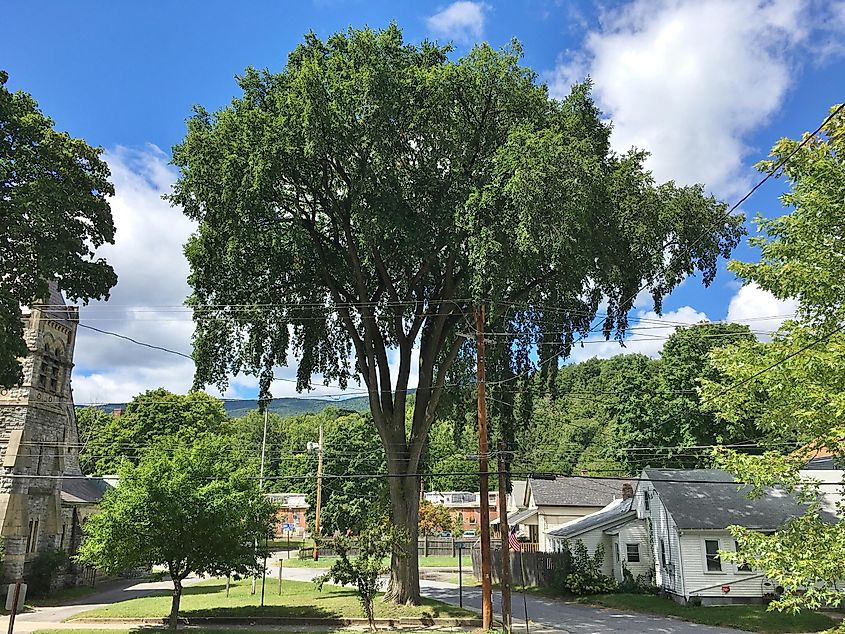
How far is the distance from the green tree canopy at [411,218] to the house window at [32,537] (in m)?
14.7

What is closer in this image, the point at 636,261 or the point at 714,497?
the point at 636,261

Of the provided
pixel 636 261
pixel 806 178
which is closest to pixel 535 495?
pixel 636 261

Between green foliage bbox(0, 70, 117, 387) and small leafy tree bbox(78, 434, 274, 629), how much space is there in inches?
204

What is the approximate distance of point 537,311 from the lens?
2369 centimetres

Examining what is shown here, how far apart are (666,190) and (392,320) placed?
10.7 meters

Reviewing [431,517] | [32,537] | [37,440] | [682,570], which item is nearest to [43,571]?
[32,537]

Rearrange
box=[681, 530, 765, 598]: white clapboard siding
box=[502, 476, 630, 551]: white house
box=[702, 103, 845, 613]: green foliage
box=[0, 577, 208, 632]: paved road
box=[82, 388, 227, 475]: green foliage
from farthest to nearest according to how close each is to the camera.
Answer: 1. box=[82, 388, 227, 475]: green foliage
2. box=[502, 476, 630, 551]: white house
3. box=[681, 530, 765, 598]: white clapboard siding
4. box=[0, 577, 208, 632]: paved road
5. box=[702, 103, 845, 613]: green foliage

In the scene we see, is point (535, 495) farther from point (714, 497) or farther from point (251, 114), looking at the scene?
point (251, 114)

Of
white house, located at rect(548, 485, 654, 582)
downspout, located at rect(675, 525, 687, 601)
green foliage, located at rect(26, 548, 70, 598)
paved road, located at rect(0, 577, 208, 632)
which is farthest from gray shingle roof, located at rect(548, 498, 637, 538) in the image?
green foliage, located at rect(26, 548, 70, 598)

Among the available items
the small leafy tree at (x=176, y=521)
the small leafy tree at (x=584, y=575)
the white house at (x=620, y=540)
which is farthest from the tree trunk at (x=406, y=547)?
the white house at (x=620, y=540)

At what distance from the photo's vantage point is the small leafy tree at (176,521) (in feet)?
64.4

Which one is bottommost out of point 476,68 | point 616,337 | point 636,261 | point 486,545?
point 486,545

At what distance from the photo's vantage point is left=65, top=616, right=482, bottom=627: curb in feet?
67.1

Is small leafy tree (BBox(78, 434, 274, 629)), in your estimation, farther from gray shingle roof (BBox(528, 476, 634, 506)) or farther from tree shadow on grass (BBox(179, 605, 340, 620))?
gray shingle roof (BBox(528, 476, 634, 506))
